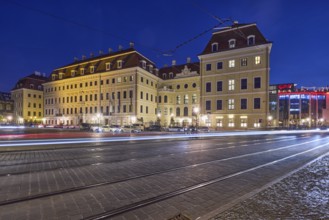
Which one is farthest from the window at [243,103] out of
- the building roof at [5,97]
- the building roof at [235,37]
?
the building roof at [5,97]

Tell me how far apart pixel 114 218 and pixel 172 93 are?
5865 cm

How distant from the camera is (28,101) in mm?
79938

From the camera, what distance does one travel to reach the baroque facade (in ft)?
144

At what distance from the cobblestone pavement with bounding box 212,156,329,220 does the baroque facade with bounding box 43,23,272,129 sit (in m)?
30.6

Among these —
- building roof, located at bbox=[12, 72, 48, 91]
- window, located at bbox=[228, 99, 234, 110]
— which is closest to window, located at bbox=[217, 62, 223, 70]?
window, located at bbox=[228, 99, 234, 110]

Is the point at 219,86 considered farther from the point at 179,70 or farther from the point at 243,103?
the point at 179,70

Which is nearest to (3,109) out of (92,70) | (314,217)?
(92,70)

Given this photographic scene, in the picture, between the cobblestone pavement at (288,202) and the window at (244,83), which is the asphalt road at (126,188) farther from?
the window at (244,83)

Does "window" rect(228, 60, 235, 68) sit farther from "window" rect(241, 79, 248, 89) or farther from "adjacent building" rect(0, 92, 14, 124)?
"adjacent building" rect(0, 92, 14, 124)

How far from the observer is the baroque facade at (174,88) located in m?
43.8

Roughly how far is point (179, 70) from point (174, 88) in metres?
6.05

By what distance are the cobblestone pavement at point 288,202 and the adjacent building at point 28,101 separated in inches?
3442

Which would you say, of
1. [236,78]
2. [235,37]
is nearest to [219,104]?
[236,78]

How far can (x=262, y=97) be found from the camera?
140 feet
